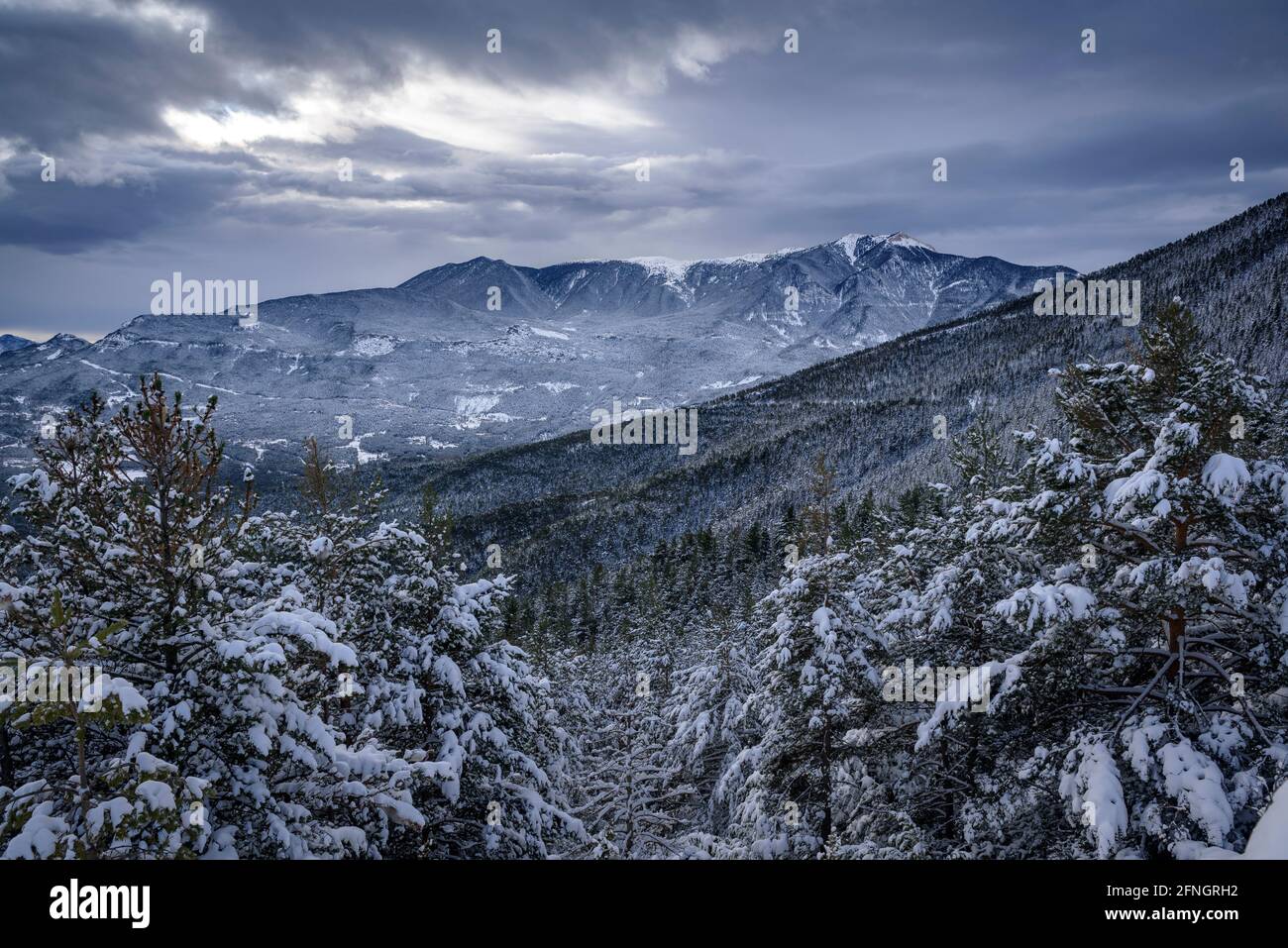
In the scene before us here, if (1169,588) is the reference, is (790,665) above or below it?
below

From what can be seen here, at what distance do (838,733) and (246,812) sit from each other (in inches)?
393

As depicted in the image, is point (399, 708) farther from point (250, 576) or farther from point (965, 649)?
point (965, 649)

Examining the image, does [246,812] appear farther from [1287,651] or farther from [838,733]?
Answer: [1287,651]

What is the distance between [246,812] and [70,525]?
12.6 ft

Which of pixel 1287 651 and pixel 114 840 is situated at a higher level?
pixel 1287 651

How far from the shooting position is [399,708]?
1005 centimetres

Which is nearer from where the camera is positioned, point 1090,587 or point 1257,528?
point 1257,528

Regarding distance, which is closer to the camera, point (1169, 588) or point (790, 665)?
point (1169, 588)

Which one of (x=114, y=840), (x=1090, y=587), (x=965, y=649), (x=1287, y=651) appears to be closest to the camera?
(x=114, y=840)
